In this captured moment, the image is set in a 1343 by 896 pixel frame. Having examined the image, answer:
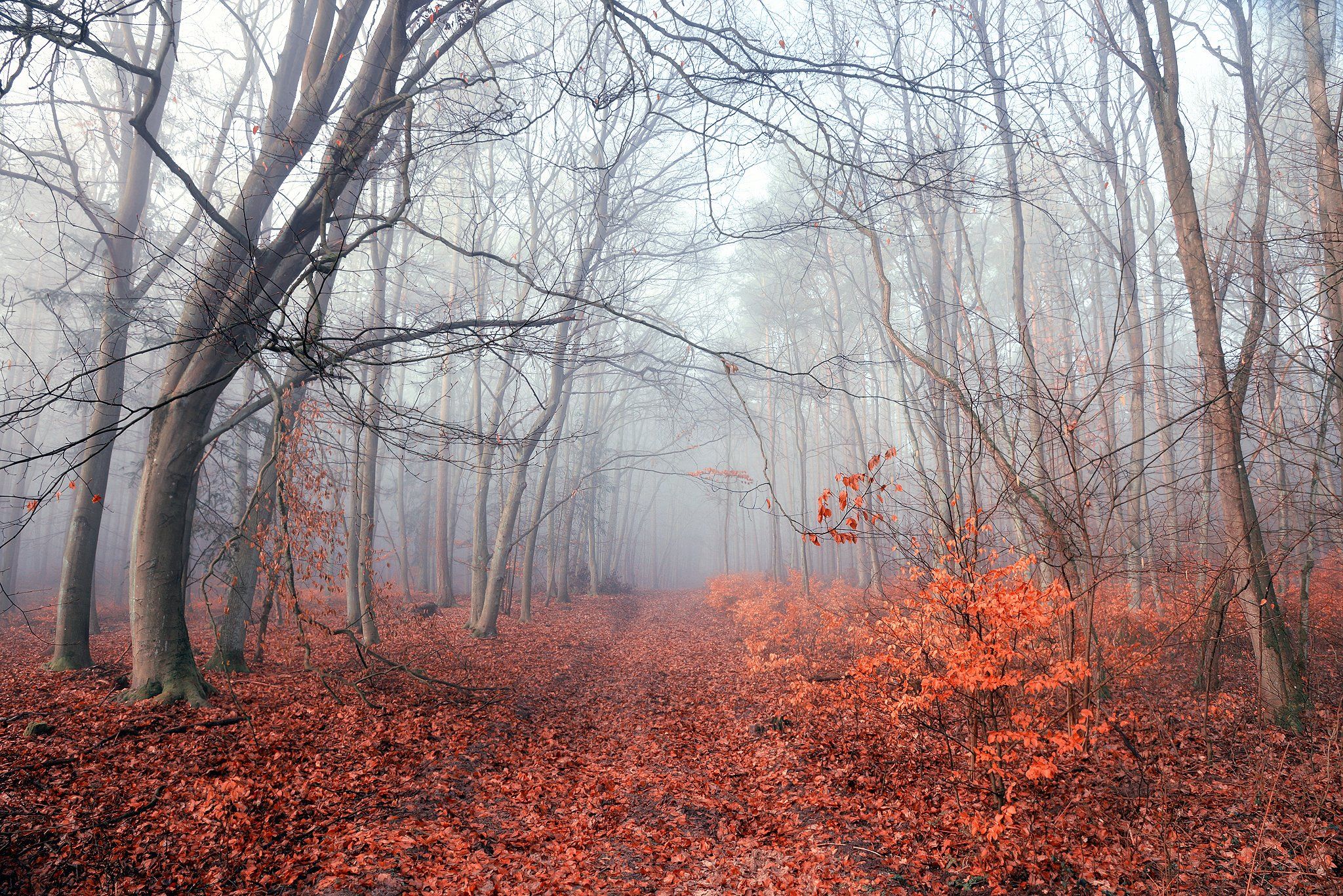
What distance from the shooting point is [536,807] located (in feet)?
16.8

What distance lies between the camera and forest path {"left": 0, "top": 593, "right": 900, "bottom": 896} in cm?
378

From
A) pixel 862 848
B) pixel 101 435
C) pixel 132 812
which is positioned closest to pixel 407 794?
pixel 132 812

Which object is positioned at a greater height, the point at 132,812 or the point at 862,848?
the point at 132,812

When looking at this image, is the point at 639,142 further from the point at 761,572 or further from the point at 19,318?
the point at 19,318

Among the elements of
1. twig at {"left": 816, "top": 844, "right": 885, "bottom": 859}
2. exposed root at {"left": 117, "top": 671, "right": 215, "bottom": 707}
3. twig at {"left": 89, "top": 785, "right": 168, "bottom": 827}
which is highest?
exposed root at {"left": 117, "top": 671, "right": 215, "bottom": 707}

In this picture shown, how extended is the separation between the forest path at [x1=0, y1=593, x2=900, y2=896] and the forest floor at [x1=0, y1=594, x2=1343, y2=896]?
20 millimetres

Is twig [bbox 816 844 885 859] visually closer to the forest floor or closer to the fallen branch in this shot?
the forest floor

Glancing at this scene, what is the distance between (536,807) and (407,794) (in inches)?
39.6

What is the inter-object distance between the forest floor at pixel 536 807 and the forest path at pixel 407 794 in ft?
0.07

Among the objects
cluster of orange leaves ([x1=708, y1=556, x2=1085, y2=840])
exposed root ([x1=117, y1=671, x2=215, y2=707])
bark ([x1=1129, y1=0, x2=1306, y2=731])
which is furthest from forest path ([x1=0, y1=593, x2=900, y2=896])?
bark ([x1=1129, y1=0, x2=1306, y2=731])

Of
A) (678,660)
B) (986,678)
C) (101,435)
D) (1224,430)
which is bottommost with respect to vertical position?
(678,660)

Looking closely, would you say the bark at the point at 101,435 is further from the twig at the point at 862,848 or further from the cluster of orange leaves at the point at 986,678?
the cluster of orange leaves at the point at 986,678

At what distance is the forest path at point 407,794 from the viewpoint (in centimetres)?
378

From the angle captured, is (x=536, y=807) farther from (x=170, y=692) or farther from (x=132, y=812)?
(x=170, y=692)
